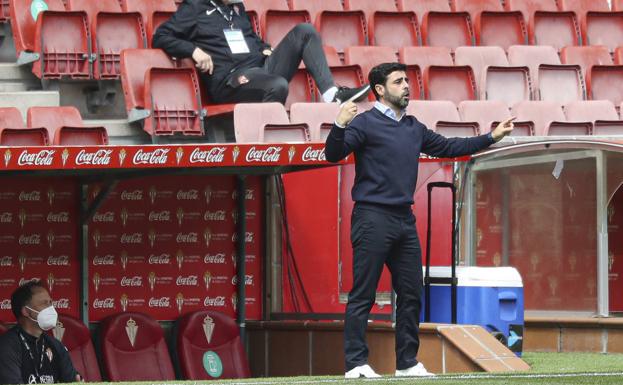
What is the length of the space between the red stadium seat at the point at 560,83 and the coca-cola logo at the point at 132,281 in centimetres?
458

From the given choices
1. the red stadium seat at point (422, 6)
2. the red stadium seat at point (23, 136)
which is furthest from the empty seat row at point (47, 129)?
the red stadium seat at point (422, 6)

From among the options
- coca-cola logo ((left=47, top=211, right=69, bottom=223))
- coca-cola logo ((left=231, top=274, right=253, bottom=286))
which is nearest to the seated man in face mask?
coca-cola logo ((left=47, top=211, right=69, bottom=223))

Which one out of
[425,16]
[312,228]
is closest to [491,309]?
[312,228]

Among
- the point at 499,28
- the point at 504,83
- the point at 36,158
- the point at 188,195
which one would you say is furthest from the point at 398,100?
the point at 499,28

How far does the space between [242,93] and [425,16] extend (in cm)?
332

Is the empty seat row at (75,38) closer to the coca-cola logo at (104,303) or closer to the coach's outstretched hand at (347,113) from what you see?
the coca-cola logo at (104,303)

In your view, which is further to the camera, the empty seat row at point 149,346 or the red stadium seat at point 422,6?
the red stadium seat at point 422,6

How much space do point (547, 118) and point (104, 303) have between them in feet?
14.3

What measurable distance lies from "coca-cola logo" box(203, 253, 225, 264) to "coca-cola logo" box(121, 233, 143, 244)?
0.52 meters

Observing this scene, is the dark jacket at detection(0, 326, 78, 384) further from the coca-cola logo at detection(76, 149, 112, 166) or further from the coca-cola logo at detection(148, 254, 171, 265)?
the coca-cola logo at detection(148, 254, 171, 265)

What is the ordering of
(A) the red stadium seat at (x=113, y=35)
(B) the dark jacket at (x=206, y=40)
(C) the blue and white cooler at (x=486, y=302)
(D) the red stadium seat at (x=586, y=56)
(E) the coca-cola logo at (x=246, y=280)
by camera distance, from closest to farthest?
(C) the blue and white cooler at (x=486, y=302) → (E) the coca-cola logo at (x=246, y=280) → (B) the dark jacket at (x=206, y=40) → (A) the red stadium seat at (x=113, y=35) → (D) the red stadium seat at (x=586, y=56)

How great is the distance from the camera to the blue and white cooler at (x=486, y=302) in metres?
9.00

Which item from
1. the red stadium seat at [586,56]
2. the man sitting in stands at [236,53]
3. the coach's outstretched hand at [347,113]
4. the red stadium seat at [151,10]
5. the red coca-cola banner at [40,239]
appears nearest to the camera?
the coach's outstretched hand at [347,113]

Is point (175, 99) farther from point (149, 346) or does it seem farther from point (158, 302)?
point (149, 346)
